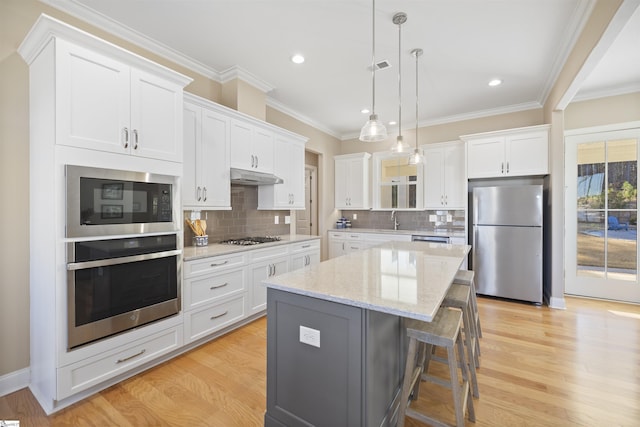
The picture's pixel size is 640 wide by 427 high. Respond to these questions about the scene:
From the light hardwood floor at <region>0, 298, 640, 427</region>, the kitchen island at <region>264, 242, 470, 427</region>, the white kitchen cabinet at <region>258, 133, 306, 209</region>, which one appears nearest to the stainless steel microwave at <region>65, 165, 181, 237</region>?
the light hardwood floor at <region>0, 298, 640, 427</region>

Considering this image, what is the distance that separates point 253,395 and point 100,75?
8.09 ft

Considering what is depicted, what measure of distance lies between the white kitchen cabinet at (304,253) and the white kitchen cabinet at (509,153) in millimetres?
2651

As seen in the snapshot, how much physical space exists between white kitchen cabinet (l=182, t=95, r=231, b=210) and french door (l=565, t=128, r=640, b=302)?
4.72 metres

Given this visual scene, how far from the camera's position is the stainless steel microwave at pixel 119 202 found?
178 cm

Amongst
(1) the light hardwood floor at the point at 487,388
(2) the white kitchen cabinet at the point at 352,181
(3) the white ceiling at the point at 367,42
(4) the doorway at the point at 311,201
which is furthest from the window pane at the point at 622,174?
(4) the doorway at the point at 311,201

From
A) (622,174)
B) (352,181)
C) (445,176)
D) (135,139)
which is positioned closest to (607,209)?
(622,174)

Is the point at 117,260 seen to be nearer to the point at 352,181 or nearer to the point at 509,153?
the point at 352,181

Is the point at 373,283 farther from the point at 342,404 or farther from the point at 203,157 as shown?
the point at 203,157

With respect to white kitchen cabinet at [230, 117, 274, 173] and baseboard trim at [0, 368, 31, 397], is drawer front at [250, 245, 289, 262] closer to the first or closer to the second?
white kitchen cabinet at [230, 117, 274, 173]

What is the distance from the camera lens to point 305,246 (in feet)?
13.1

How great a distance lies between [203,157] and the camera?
284cm

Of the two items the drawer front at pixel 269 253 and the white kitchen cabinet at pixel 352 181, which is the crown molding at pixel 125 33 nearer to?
the drawer front at pixel 269 253

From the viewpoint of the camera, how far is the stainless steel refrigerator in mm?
3707

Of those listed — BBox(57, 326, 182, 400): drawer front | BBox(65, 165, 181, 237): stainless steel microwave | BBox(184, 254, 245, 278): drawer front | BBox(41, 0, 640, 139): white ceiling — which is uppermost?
BBox(41, 0, 640, 139): white ceiling
